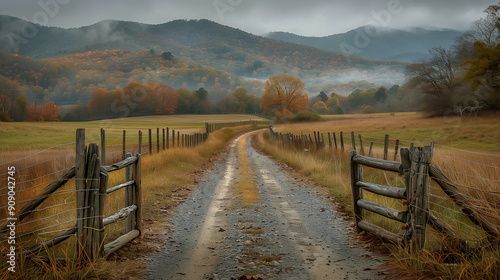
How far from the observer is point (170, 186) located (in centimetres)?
1312

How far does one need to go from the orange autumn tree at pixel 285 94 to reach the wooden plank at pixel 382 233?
84724 mm

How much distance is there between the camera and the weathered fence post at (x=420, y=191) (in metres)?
5.16

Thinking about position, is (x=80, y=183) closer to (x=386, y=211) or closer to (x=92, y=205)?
(x=92, y=205)

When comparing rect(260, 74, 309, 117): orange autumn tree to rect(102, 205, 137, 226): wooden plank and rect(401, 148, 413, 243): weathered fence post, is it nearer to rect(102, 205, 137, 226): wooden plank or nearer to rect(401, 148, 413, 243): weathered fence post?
rect(102, 205, 137, 226): wooden plank

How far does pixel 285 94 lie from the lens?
93.1m

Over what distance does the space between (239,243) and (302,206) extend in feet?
12.5

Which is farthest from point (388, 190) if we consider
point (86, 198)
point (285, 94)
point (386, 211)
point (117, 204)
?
point (285, 94)

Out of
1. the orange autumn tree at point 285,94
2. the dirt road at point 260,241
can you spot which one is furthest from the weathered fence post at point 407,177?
the orange autumn tree at point 285,94

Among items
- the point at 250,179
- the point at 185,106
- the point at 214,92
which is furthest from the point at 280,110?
the point at 250,179

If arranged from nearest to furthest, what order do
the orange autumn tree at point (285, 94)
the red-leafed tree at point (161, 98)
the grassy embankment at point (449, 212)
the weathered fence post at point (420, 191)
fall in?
the grassy embankment at point (449, 212) < the weathered fence post at point (420, 191) < the orange autumn tree at point (285, 94) < the red-leafed tree at point (161, 98)

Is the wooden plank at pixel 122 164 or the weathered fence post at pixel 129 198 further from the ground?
the wooden plank at pixel 122 164

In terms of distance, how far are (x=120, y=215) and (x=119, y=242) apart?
1.40ft

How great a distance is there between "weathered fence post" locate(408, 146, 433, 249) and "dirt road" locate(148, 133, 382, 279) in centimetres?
79

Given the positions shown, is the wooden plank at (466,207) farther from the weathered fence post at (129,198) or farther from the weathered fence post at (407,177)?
the weathered fence post at (129,198)
